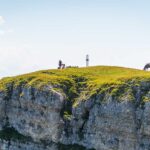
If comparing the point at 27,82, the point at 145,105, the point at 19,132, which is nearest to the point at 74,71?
the point at 27,82

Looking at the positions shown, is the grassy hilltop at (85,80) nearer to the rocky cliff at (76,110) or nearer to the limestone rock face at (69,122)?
the rocky cliff at (76,110)

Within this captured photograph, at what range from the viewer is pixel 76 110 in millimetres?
62688

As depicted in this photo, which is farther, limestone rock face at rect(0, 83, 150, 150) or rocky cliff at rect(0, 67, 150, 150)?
rocky cliff at rect(0, 67, 150, 150)

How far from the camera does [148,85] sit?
58.7 m

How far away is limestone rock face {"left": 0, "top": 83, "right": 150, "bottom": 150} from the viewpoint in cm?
5750

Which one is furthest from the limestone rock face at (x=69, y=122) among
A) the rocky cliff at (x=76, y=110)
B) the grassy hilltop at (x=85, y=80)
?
the grassy hilltop at (x=85, y=80)

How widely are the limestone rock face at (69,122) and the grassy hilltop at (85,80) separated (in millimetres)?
1120

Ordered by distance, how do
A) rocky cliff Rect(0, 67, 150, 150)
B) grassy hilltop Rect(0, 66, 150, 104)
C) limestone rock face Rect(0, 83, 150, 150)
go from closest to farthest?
limestone rock face Rect(0, 83, 150, 150) → rocky cliff Rect(0, 67, 150, 150) → grassy hilltop Rect(0, 66, 150, 104)

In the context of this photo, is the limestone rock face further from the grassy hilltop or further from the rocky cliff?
the grassy hilltop

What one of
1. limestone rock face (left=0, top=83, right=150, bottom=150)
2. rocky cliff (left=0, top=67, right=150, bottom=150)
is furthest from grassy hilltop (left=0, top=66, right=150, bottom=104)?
limestone rock face (left=0, top=83, right=150, bottom=150)

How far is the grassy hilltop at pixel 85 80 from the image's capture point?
60812 millimetres

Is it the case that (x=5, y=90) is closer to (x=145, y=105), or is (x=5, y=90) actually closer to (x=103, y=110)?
(x=103, y=110)

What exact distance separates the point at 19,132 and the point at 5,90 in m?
6.71

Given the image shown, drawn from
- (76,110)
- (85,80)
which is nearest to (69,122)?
(76,110)
